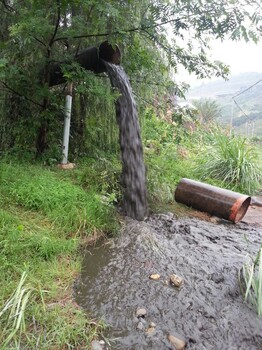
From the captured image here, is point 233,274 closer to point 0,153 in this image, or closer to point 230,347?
point 230,347

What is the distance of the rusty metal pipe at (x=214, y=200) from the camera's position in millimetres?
3232

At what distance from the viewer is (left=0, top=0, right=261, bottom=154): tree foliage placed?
2723 mm

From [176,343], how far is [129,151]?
83.5 inches

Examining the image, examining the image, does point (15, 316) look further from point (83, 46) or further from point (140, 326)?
point (83, 46)

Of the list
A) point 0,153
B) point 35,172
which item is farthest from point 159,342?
point 0,153

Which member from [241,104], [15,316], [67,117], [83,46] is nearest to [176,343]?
[15,316]

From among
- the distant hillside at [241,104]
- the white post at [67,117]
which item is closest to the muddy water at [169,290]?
the white post at [67,117]

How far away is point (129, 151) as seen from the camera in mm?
3281

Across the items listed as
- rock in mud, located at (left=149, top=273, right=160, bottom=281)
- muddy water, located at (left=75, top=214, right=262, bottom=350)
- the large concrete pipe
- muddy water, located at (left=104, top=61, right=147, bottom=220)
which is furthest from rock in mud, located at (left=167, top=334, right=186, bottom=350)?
the large concrete pipe

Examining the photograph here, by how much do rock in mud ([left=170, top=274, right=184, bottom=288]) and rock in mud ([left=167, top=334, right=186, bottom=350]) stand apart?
443mm

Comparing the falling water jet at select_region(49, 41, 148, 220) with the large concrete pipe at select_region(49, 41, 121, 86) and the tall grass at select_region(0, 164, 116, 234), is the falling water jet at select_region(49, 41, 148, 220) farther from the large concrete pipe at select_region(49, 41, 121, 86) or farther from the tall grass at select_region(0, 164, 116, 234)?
the tall grass at select_region(0, 164, 116, 234)

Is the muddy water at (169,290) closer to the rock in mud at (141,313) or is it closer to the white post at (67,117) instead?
the rock in mud at (141,313)

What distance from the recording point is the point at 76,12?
3309 millimetres

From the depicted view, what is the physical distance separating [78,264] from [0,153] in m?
2.15
